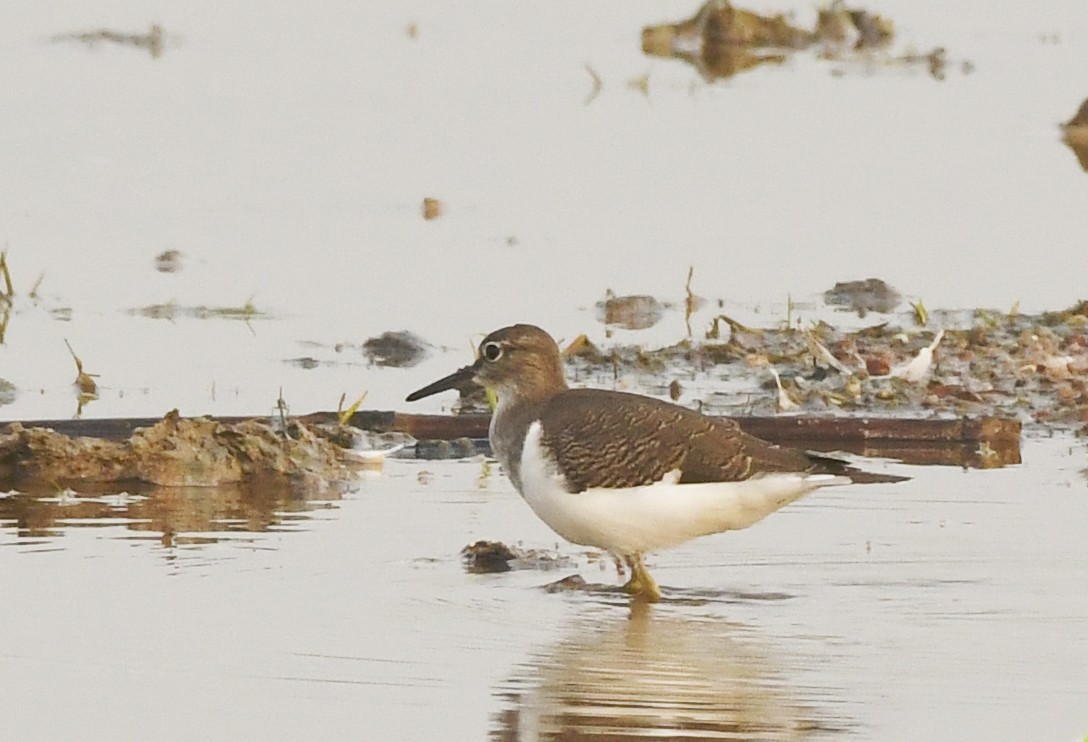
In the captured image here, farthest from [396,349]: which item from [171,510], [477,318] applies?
[171,510]

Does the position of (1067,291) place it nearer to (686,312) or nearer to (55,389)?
(686,312)

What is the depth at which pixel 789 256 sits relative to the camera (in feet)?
48.4

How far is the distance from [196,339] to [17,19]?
14394mm

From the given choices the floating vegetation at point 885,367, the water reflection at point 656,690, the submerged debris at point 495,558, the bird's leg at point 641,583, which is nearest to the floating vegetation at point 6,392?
the floating vegetation at point 885,367

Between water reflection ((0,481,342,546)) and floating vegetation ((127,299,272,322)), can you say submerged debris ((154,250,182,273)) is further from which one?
water reflection ((0,481,342,546))

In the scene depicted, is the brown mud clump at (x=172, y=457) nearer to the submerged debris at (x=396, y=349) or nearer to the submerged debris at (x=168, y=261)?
the submerged debris at (x=396, y=349)

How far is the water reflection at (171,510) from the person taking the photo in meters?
8.91

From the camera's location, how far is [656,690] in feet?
23.2

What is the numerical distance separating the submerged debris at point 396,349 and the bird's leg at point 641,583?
12.1 ft

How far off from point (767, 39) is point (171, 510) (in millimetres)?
16413

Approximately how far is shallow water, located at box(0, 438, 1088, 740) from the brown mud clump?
263mm

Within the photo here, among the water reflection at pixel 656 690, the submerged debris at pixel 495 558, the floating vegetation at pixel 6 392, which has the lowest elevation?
the water reflection at pixel 656 690

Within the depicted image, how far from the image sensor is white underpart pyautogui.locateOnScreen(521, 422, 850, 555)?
8.35 m

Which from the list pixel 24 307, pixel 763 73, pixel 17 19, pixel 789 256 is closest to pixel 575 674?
pixel 24 307
